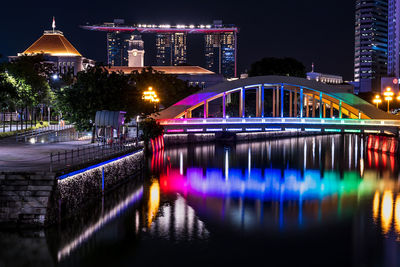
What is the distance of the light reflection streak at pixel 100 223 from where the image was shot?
26.8 metres

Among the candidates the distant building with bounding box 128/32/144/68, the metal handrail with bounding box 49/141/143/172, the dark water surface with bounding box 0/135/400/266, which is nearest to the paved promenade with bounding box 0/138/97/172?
the metal handrail with bounding box 49/141/143/172

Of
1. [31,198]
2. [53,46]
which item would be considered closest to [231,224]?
[31,198]

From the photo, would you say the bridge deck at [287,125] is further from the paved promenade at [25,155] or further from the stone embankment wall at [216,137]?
the paved promenade at [25,155]

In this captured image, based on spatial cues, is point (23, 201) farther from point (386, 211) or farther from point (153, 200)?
point (386, 211)

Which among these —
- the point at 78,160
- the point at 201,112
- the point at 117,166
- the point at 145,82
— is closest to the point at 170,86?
the point at 145,82

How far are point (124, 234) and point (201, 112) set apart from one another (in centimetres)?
8464

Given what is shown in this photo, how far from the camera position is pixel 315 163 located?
6588 cm

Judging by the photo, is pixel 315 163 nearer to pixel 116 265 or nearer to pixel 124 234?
pixel 124 234

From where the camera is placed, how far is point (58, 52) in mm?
138625

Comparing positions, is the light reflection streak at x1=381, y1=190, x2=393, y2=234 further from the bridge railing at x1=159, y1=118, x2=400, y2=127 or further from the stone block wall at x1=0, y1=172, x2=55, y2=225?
the bridge railing at x1=159, y1=118, x2=400, y2=127

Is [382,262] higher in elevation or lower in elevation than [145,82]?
lower

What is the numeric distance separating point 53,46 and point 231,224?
117281mm

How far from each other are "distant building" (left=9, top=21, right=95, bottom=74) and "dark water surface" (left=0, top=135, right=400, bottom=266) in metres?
86.1

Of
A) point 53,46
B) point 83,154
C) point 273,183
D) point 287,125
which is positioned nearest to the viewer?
point 83,154
